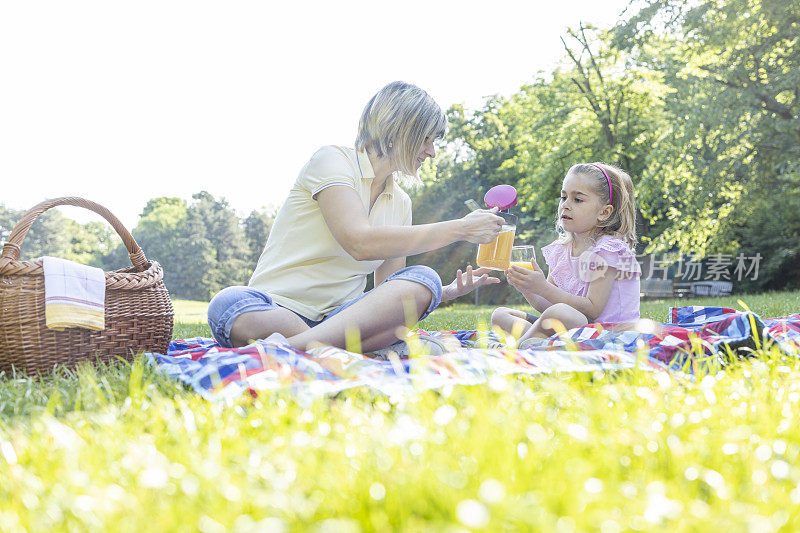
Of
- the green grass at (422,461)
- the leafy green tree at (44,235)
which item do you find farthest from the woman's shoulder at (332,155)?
the leafy green tree at (44,235)

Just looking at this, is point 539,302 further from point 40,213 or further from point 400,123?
point 40,213

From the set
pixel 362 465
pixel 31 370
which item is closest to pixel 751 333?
pixel 362 465

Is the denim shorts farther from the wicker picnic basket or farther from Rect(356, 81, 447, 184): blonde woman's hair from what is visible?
Rect(356, 81, 447, 184): blonde woman's hair

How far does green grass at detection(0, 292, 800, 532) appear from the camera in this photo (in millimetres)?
843

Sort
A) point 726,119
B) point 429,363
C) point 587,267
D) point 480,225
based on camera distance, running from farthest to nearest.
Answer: point 726,119
point 587,267
point 480,225
point 429,363

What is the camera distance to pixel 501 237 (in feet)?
9.48

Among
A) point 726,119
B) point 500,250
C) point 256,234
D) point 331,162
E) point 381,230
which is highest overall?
point 726,119

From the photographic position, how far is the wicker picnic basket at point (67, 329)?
7.30 feet

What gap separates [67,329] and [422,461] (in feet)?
5.72

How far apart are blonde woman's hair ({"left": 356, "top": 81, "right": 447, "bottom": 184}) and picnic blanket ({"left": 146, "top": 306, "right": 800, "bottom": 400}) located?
3.31ft

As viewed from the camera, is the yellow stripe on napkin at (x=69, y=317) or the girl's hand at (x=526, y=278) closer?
the yellow stripe on napkin at (x=69, y=317)

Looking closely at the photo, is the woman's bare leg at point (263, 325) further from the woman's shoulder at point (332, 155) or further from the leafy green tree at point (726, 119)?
the leafy green tree at point (726, 119)

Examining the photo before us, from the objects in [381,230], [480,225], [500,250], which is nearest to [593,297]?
[500,250]

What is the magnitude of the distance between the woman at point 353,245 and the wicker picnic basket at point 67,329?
0.25 meters
